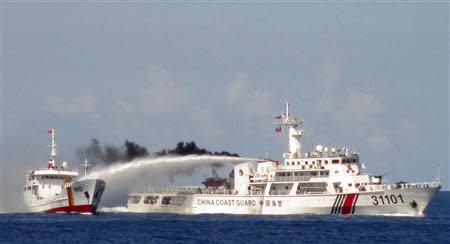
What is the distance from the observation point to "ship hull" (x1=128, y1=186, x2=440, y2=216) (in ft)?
397

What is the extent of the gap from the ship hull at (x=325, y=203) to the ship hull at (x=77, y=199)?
1155 cm

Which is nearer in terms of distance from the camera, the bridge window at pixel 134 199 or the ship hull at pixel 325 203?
the ship hull at pixel 325 203

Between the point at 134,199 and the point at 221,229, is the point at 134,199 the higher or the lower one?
the higher one

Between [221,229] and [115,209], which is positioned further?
[115,209]

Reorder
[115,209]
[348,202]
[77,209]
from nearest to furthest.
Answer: [348,202]
[77,209]
[115,209]

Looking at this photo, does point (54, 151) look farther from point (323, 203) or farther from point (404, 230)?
point (404, 230)

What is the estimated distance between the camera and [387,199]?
397 ft

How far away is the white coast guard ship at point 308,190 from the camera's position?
4771 inches

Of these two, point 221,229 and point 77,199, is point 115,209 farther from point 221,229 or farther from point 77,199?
point 221,229

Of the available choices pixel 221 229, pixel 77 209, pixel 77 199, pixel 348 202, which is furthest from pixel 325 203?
pixel 77 209

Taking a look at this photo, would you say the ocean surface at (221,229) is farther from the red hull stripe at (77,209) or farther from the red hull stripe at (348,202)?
the red hull stripe at (77,209)

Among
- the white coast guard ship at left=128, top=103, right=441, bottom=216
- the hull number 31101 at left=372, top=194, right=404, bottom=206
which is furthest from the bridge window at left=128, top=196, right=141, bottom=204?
the hull number 31101 at left=372, top=194, right=404, bottom=206

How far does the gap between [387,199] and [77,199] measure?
34833 mm

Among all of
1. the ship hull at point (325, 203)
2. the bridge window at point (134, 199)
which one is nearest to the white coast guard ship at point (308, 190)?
the ship hull at point (325, 203)
